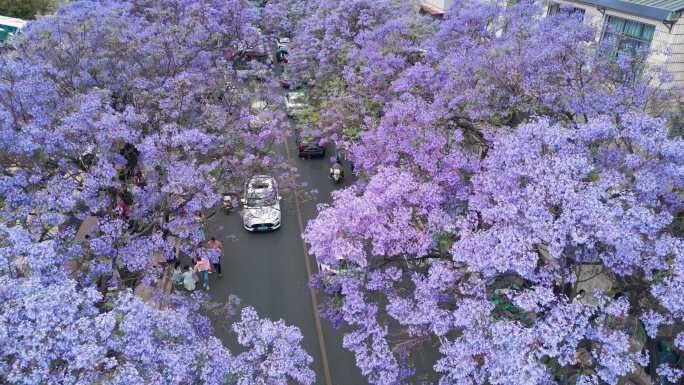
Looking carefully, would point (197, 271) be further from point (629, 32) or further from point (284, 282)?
point (629, 32)

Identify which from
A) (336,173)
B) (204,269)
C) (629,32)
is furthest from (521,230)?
(336,173)

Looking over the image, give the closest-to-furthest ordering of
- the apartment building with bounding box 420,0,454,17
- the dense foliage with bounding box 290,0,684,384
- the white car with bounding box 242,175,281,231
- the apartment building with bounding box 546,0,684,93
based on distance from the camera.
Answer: the dense foliage with bounding box 290,0,684,384, the apartment building with bounding box 546,0,684,93, the white car with bounding box 242,175,281,231, the apartment building with bounding box 420,0,454,17

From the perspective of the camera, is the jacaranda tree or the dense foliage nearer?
the jacaranda tree

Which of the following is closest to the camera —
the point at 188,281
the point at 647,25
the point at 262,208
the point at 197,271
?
the point at 188,281

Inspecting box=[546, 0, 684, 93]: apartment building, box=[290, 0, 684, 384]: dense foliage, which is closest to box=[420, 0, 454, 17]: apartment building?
box=[546, 0, 684, 93]: apartment building

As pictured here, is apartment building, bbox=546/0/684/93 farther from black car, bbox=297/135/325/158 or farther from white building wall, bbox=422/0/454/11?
white building wall, bbox=422/0/454/11

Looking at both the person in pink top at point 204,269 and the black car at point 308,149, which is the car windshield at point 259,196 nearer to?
the person in pink top at point 204,269

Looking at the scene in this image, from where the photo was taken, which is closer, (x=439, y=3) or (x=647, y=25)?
(x=647, y=25)
